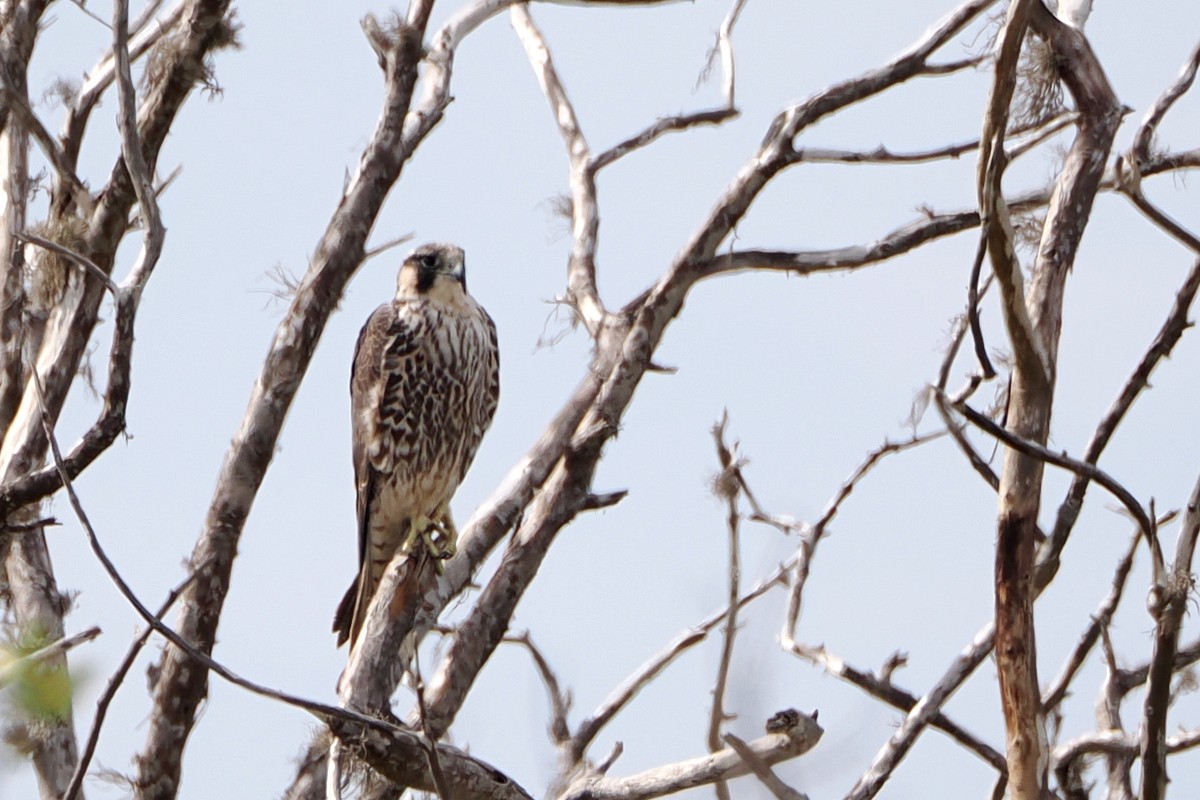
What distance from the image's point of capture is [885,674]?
422cm

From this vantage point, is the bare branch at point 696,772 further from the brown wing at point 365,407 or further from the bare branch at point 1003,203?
the brown wing at point 365,407

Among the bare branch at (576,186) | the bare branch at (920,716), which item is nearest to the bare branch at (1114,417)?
the bare branch at (920,716)

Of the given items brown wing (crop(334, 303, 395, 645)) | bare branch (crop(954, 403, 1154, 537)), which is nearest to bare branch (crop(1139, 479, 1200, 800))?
bare branch (crop(954, 403, 1154, 537))

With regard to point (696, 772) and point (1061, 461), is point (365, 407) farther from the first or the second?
point (1061, 461)

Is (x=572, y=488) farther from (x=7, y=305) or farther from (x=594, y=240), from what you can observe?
Result: (x=7, y=305)

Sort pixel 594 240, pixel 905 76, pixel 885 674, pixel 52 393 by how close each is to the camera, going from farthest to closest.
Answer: pixel 594 240 < pixel 905 76 < pixel 52 393 < pixel 885 674

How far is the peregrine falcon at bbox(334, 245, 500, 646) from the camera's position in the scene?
17.1ft

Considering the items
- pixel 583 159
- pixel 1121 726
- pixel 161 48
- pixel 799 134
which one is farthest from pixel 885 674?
pixel 161 48

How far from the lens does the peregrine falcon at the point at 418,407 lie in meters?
5.20

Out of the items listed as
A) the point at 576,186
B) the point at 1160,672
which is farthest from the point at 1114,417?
the point at 576,186

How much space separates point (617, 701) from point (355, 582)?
34.9 inches

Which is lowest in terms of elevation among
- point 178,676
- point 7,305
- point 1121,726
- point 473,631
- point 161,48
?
point 178,676

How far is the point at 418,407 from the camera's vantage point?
5184mm

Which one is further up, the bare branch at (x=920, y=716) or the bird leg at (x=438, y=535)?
the bird leg at (x=438, y=535)
